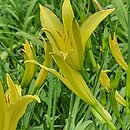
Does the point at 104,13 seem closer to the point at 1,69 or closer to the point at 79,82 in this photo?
the point at 79,82

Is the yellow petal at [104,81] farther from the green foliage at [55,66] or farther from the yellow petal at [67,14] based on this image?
the yellow petal at [67,14]

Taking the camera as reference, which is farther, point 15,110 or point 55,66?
point 55,66

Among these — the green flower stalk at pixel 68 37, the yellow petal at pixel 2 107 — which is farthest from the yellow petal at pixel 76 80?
the yellow petal at pixel 2 107

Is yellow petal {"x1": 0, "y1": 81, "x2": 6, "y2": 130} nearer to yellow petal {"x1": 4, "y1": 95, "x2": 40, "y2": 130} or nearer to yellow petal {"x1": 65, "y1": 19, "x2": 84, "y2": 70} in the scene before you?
yellow petal {"x1": 4, "y1": 95, "x2": 40, "y2": 130}

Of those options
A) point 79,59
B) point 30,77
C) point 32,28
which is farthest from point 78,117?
point 32,28

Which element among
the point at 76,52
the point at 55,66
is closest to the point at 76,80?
the point at 76,52

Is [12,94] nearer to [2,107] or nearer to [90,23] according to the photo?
[2,107]

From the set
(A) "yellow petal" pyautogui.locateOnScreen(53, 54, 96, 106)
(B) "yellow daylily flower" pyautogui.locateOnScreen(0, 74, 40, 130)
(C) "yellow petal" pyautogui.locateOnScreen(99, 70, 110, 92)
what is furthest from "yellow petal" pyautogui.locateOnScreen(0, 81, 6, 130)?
(C) "yellow petal" pyautogui.locateOnScreen(99, 70, 110, 92)

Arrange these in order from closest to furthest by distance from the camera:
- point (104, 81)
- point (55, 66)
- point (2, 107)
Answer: point (2, 107)
point (104, 81)
point (55, 66)
